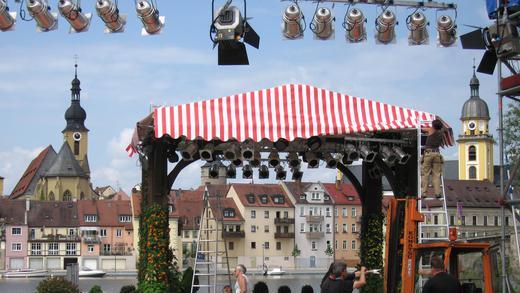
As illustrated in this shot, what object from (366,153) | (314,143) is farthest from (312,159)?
(366,153)

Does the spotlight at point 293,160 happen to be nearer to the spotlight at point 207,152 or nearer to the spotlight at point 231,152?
the spotlight at point 231,152

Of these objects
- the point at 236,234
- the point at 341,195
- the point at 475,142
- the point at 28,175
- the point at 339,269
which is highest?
the point at 475,142

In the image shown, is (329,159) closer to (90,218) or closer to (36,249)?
(36,249)

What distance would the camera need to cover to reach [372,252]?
826 inches

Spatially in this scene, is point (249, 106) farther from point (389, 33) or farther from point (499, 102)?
point (499, 102)

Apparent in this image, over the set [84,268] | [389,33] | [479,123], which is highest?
[479,123]

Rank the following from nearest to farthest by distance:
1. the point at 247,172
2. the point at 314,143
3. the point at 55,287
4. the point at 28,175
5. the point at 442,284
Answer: the point at 442,284
the point at 314,143
the point at 247,172
the point at 55,287
the point at 28,175

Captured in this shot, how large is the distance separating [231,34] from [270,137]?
2596mm

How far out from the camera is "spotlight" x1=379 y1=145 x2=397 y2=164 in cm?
1859

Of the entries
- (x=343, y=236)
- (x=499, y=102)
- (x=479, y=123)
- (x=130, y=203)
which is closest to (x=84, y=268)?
(x=130, y=203)

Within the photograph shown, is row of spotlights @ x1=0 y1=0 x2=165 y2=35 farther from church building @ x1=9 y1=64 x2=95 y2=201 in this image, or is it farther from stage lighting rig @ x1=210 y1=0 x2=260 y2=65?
church building @ x1=9 y1=64 x2=95 y2=201

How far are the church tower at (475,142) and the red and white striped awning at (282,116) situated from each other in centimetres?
12051

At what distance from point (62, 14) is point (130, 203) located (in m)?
99.9

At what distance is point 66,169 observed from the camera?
138m
